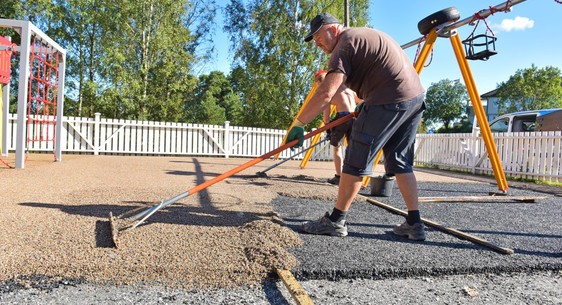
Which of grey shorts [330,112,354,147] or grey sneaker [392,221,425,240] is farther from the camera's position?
grey shorts [330,112,354,147]

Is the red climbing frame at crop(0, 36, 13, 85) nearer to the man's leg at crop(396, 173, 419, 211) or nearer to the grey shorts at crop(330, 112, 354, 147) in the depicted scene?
the grey shorts at crop(330, 112, 354, 147)

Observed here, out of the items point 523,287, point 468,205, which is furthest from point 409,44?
point 523,287

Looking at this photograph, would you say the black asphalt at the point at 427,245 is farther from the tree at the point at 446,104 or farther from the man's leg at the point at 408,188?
the tree at the point at 446,104

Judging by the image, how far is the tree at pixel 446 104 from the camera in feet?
203

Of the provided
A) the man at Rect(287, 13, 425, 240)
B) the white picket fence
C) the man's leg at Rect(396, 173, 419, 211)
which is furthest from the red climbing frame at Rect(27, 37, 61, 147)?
the man's leg at Rect(396, 173, 419, 211)

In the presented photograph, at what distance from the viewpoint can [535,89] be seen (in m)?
39.3

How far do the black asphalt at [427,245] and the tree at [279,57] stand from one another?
54.2ft

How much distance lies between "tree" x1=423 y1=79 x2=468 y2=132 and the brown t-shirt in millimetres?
62612

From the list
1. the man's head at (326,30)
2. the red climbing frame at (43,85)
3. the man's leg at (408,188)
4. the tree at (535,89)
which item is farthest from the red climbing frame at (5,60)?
the tree at (535,89)

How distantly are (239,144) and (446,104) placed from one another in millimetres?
55659

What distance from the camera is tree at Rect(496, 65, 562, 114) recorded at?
38406mm

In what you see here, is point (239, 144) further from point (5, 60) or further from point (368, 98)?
point (368, 98)

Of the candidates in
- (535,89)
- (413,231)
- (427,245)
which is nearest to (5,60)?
(413,231)

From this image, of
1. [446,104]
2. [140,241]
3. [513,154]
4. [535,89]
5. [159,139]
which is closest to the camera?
[140,241]
